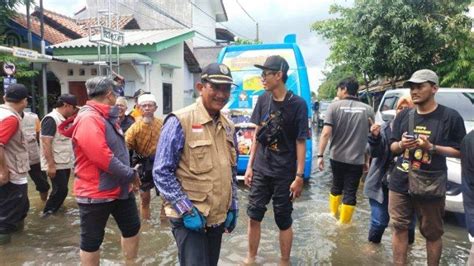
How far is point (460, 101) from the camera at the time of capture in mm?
7027

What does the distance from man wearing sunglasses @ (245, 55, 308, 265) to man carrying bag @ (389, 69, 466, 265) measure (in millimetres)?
878

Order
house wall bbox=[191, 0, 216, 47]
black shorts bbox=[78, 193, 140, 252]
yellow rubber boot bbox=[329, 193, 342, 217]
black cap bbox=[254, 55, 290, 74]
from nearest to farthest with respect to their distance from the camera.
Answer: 1. black shorts bbox=[78, 193, 140, 252]
2. black cap bbox=[254, 55, 290, 74]
3. yellow rubber boot bbox=[329, 193, 342, 217]
4. house wall bbox=[191, 0, 216, 47]

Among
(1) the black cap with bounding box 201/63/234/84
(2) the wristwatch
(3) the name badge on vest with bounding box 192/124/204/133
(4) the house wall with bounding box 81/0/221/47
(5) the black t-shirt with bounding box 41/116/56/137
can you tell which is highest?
(4) the house wall with bounding box 81/0/221/47

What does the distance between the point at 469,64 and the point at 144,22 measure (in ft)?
58.2

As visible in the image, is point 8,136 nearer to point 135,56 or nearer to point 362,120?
point 362,120

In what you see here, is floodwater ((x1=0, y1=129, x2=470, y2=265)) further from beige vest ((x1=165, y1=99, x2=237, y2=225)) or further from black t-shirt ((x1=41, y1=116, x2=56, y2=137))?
beige vest ((x1=165, y1=99, x2=237, y2=225))

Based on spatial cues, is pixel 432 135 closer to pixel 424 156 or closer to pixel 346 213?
pixel 424 156

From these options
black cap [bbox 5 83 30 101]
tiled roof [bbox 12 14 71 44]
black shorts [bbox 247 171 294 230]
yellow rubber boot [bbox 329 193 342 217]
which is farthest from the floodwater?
tiled roof [bbox 12 14 71 44]

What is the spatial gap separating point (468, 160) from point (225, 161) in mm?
1637

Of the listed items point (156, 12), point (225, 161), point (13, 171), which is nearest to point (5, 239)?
point (13, 171)

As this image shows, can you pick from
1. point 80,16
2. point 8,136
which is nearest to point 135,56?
point 8,136

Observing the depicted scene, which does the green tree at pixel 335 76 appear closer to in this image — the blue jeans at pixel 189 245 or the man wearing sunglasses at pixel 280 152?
the man wearing sunglasses at pixel 280 152

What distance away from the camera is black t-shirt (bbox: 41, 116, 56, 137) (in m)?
5.33

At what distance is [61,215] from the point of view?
19.1ft
